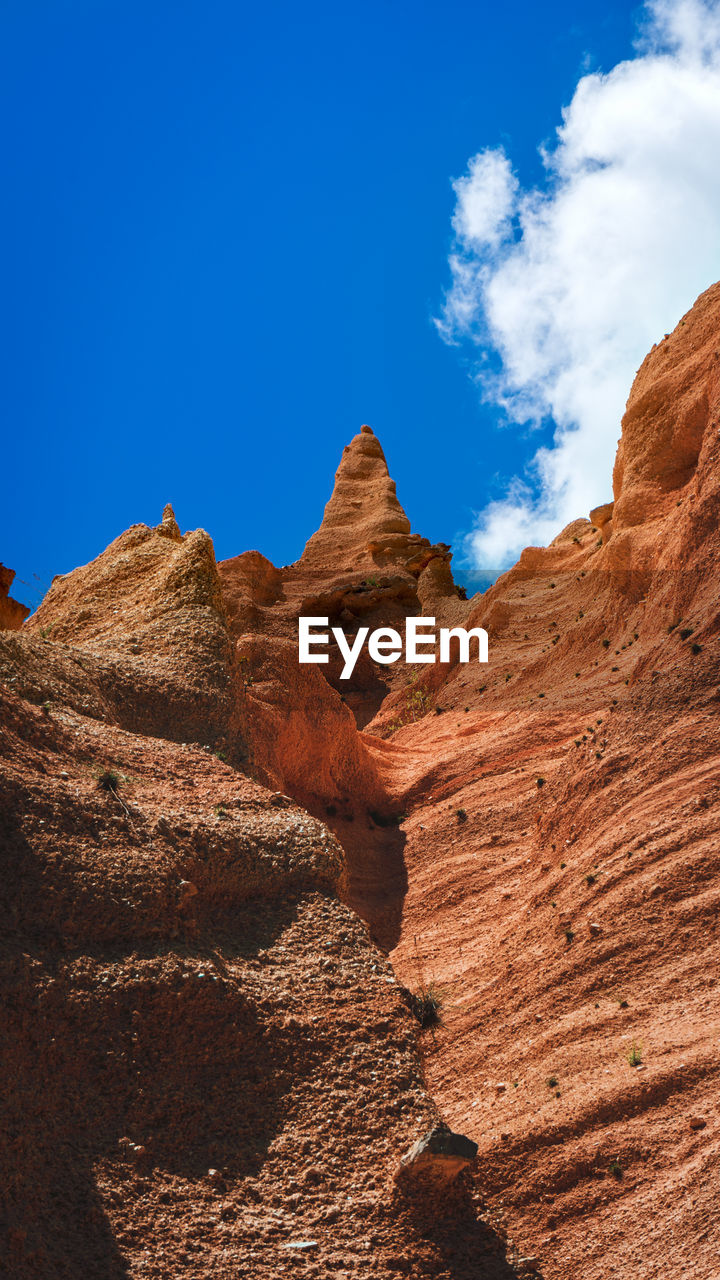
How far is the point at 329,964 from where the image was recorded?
1170cm

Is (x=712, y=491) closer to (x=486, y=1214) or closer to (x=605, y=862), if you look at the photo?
(x=605, y=862)

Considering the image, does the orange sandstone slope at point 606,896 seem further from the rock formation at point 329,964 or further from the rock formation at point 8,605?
the rock formation at point 8,605

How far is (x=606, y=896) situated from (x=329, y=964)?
193 inches

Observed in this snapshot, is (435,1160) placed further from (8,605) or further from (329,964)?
(8,605)

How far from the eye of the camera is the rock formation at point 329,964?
8.98m

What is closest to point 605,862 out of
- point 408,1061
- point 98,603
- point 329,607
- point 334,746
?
point 408,1061

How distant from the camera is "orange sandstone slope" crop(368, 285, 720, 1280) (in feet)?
33.9

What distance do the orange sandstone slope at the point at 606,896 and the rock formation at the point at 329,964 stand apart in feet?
0.17

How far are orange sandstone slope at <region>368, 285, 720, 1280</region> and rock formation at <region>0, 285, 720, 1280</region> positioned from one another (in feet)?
0.17
